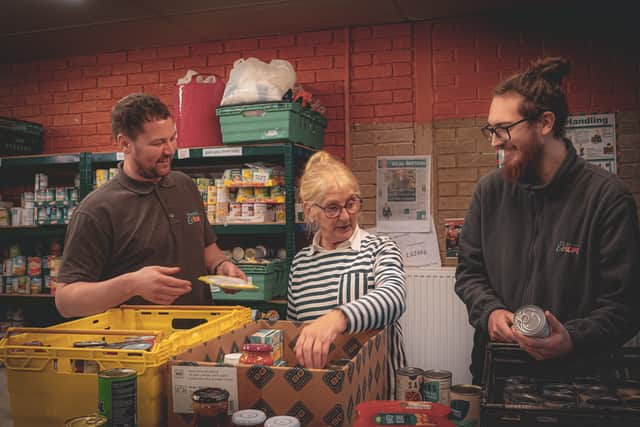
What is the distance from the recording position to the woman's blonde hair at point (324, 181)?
203 cm

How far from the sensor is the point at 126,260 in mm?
2221

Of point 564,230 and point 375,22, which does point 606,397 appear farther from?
point 375,22

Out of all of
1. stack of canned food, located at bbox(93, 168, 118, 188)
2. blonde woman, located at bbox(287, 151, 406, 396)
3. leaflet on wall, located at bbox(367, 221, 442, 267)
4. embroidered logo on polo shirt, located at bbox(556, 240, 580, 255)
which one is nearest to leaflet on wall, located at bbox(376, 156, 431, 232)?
leaflet on wall, located at bbox(367, 221, 442, 267)

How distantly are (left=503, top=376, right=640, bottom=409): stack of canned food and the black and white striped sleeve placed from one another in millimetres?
396

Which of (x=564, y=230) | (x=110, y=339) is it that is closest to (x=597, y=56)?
(x=564, y=230)

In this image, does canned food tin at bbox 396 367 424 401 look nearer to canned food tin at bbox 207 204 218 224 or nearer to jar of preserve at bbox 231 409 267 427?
jar of preserve at bbox 231 409 267 427

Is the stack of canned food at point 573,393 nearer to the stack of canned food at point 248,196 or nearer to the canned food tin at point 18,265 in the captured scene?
the stack of canned food at point 248,196

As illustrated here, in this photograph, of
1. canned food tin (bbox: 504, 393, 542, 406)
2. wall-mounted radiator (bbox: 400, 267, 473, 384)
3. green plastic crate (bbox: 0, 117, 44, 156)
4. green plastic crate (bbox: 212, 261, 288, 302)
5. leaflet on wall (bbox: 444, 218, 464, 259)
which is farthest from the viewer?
green plastic crate (bbox: 0, 117, 44, 156)

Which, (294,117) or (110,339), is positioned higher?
(294,117)

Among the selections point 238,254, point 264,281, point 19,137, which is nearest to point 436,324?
point 264,281

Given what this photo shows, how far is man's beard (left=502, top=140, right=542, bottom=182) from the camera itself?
1.90 m

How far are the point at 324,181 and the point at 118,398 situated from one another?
112cm

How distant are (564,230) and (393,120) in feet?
9.05

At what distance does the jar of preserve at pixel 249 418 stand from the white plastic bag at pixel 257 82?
9.74 ft
